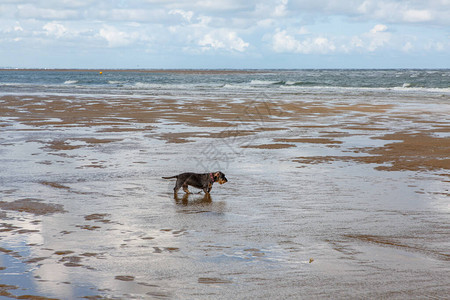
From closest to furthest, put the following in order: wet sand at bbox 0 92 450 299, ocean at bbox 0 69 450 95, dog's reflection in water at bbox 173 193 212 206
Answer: wet sand at bbox 0 92 450 299, dog's reflection in water at bbox 173 193 212 206, ocean at bbox 0 69 450 95

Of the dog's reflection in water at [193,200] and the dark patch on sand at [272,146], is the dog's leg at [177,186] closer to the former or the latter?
the dog's reflection in water at [193,200]

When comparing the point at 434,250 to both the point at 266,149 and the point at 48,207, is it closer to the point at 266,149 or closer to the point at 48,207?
the point at 48,207

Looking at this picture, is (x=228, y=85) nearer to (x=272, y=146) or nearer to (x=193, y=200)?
(x=272, y=146)

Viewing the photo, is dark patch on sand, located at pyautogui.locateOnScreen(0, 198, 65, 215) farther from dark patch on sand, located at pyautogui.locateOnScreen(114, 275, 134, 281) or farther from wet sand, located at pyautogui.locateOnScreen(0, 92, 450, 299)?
dark patch on sand, located at pyautogui.locateOnScreen(114, 275, 134, 281)

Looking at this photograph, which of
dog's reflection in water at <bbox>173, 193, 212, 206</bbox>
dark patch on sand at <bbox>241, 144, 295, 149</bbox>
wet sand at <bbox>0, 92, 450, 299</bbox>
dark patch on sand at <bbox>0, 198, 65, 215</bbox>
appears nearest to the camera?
wet sand at <bbox>0, 92, 450, 299</bbox>

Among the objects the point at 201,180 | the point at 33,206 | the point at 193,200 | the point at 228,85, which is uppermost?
the point at 228,85

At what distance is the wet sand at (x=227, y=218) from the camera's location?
5102 mm

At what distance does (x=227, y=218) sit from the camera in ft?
24.9

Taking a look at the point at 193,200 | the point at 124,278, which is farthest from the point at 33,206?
the point at 124,278

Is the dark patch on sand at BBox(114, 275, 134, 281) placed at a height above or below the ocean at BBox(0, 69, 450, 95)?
below

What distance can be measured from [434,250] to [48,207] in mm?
5477

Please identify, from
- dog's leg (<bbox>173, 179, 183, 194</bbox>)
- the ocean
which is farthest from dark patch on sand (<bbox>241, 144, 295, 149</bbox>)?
the ocean

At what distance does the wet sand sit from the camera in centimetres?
510

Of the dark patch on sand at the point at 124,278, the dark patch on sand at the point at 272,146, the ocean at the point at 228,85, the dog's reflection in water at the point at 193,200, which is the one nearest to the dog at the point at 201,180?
the dog's reflection in water at the point at 193,200
